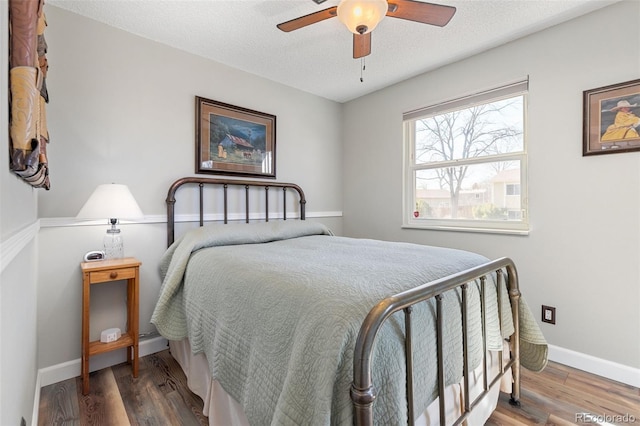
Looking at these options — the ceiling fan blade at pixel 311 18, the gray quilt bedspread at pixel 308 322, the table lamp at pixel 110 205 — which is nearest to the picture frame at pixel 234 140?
the table lamp at pixel 110 205

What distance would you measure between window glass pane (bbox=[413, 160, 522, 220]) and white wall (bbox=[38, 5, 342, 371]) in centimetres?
202

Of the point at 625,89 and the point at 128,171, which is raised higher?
the point at 625,89

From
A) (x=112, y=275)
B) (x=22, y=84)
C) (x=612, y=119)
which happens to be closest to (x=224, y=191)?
(x=112, y=275)

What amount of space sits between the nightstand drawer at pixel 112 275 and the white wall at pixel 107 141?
31cm

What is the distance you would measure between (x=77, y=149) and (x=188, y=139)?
77cm

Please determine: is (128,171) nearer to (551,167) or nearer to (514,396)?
(514,396)

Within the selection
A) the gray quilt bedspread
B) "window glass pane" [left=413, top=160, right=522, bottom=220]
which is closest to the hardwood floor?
the gray quilt bedspread

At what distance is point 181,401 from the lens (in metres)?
1.71

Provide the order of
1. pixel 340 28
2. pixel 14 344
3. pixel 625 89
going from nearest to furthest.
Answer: pixel 14 344 < pixel 625 89 < pixel 340 28

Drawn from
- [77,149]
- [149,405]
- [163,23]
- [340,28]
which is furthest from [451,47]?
[149,405]

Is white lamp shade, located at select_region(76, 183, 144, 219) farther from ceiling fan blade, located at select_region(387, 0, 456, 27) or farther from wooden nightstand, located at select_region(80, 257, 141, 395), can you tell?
ceiling fan blade, located at select_region(387, 0, 456, 27)

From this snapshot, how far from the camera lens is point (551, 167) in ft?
7.18

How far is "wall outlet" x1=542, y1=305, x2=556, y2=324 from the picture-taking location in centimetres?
219

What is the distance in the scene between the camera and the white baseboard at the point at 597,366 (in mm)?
1869
